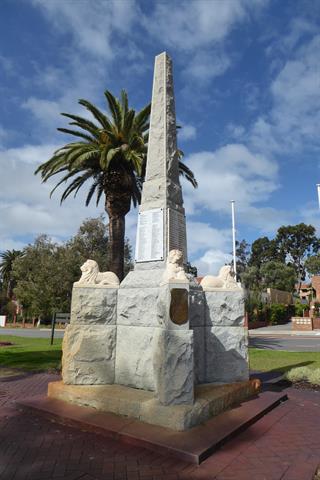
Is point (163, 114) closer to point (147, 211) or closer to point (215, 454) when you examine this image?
point (147, 211)

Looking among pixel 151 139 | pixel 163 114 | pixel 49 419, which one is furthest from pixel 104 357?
pixel 163 114

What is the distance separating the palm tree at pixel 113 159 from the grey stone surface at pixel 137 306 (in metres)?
→ 7.30

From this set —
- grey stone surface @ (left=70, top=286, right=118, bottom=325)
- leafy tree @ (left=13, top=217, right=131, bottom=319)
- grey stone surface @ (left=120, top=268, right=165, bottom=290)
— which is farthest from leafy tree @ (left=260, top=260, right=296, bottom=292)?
grey stone surface @ (left=70, top=286, right=118, bottom=325)

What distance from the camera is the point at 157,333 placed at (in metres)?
4.54

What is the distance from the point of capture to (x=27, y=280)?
113ft

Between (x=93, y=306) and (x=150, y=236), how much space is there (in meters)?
1.59

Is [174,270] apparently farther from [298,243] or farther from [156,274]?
[298,243]

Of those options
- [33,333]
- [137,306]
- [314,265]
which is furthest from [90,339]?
[314,265]

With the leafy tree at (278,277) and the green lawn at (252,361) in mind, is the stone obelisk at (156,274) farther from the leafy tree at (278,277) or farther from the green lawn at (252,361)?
the leafy tree at (278,277)

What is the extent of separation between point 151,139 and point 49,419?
16.1 feet

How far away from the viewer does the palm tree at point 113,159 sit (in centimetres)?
1304

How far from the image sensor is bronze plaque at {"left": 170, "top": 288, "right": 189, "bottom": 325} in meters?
4.32

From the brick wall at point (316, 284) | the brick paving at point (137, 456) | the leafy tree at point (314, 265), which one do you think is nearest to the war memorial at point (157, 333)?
the brick paving at point (137, 456)

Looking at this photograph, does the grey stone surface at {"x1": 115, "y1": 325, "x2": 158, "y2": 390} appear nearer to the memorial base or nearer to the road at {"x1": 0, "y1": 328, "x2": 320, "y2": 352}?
the memorial base
